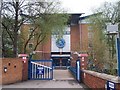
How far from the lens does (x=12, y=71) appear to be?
21344 millimetres

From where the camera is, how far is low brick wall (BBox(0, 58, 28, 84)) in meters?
19.5

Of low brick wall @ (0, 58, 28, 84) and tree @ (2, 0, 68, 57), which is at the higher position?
tree @ (2, 0, 68, 57)

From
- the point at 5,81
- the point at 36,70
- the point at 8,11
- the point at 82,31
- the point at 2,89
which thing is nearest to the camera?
the point at 2,89

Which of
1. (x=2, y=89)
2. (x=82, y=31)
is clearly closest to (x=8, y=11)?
(x=2, y=89)

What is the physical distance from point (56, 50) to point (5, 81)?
49.4 metres

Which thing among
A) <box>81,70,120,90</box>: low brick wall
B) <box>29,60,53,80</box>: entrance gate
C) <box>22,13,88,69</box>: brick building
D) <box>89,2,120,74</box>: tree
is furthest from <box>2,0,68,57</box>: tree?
<box>22,13,88,69</box>: brick building

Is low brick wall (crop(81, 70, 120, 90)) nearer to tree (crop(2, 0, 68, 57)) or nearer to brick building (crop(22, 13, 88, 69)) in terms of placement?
tree (crop(2, 0, 68, 57))

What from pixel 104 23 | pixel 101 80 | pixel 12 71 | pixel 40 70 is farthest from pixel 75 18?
pixel 101 80

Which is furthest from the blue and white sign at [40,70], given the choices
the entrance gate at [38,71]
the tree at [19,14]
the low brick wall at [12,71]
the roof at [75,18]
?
the roof at [75,18]

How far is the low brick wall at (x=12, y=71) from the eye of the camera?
63.8ft

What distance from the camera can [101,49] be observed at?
34.8m

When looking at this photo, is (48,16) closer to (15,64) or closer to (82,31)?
(15,64)

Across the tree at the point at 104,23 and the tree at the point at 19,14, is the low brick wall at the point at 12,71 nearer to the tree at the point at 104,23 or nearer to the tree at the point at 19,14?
the tree at the point at 19,14

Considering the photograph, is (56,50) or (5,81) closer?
(5,81)
